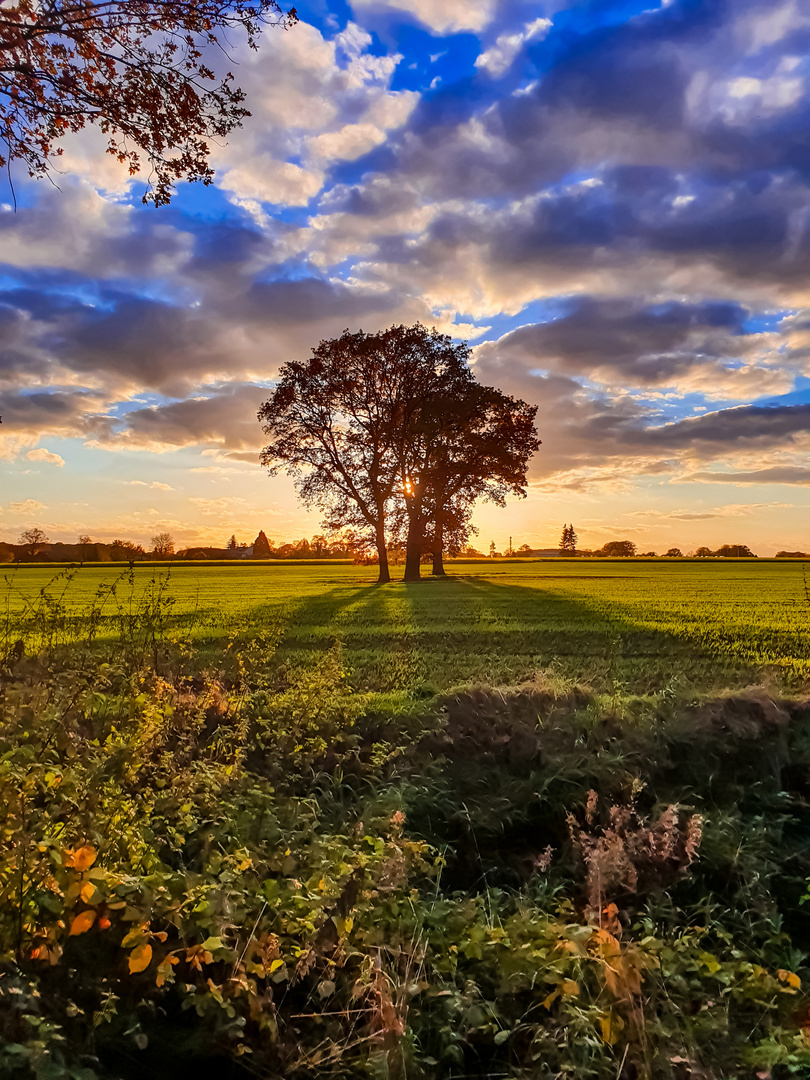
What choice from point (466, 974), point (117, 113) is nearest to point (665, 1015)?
point (466, 974)

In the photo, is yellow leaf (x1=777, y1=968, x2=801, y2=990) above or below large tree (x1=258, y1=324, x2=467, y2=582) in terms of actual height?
below

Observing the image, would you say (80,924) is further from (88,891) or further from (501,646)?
(501,646)

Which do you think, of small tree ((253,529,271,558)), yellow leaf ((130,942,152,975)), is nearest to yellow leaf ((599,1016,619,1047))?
yellow leaf ((130,942,152,975))

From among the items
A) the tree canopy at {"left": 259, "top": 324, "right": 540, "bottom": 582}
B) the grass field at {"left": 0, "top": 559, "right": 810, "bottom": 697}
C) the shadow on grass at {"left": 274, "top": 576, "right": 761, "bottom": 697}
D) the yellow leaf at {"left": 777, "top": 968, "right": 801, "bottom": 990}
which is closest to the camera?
the yellow leaf at {"left": 777, "top": 968, "right": 801, "bottom": 990}

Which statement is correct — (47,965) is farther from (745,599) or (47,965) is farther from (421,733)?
(745,599)

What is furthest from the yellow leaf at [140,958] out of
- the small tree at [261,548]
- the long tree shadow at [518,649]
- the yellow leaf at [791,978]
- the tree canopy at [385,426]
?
the small tree at [261,548]

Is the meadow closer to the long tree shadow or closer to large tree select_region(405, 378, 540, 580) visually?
the long tree shadow

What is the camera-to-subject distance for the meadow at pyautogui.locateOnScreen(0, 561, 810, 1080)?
12.3ft

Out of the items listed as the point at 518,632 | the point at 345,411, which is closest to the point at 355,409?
the point at 345,411

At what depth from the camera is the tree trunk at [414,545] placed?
41.2 metres

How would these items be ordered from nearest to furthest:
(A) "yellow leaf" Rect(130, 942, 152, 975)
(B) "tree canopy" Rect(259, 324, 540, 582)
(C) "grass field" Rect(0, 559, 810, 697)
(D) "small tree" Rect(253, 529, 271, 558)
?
(A) "yellow leaf" Rect(130, 942, 152, 975)
(C) "grass field" Rect(0, 559, 810, 697)
(B) "tree canopy" Rect(259, 324, 540, 582)
(D) "small tree" Rect(253, 529, 271, 558)

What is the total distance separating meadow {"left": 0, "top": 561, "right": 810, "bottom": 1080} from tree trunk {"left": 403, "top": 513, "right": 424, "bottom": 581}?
30.6 m

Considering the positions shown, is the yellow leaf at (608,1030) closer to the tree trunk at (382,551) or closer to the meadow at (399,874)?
the meadow at (399,874)

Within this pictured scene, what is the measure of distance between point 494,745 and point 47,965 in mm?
4830
